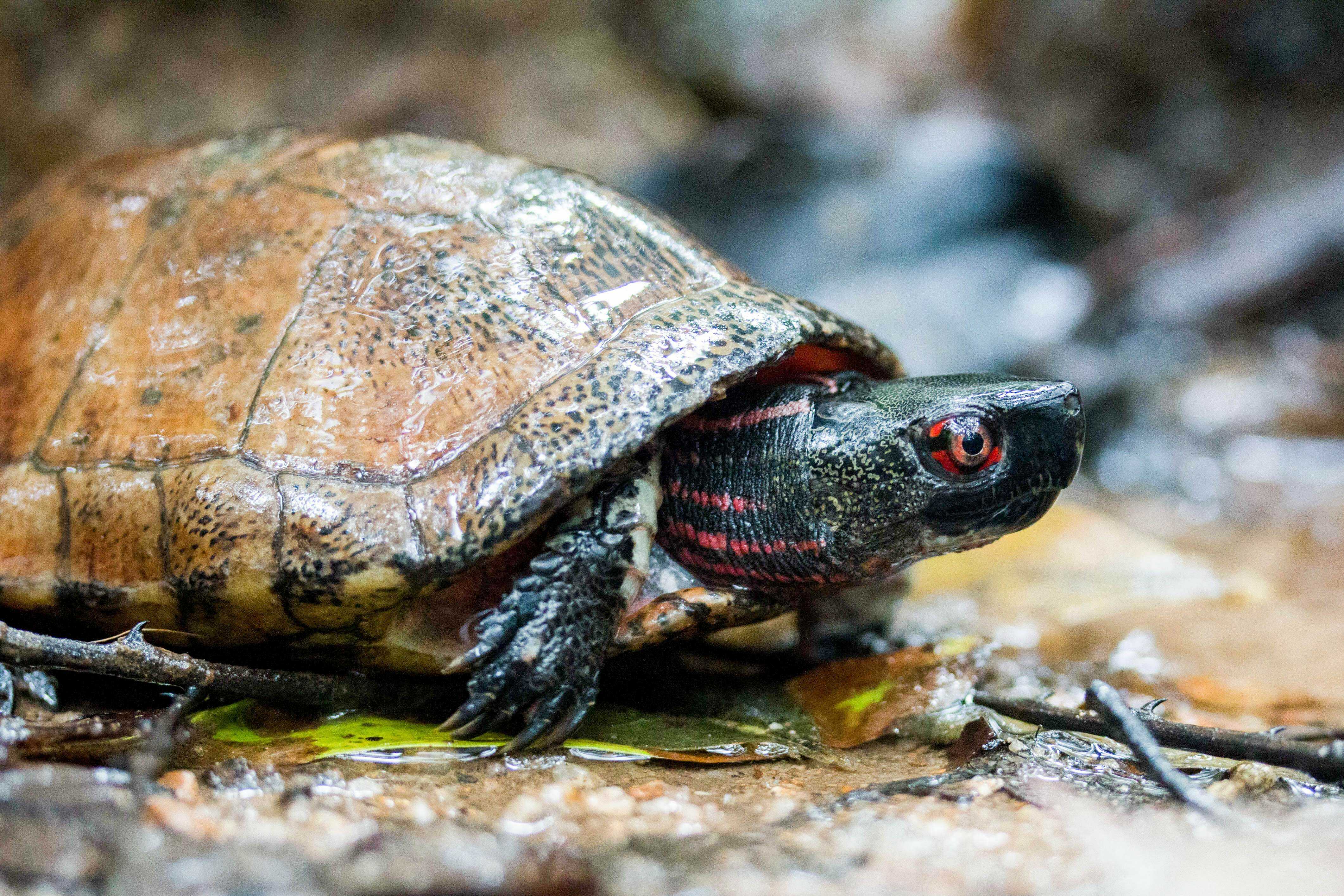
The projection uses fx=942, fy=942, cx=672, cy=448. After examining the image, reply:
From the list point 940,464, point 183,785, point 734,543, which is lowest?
point 183,785

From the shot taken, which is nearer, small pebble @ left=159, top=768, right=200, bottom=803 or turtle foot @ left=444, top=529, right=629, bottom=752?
Answer: small pebble @ left=159, top=768, right=200, bottom=803

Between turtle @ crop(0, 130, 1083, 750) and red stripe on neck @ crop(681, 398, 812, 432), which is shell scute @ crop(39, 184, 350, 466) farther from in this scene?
red stripe on neck @ crop(681, 398, 812, 432)

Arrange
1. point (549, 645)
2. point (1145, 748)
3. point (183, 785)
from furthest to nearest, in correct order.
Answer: point (549, 645) → point (1145, 748) → point (183, 785)

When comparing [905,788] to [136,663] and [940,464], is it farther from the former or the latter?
[136,663]

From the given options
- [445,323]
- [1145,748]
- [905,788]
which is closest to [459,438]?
[445,323]

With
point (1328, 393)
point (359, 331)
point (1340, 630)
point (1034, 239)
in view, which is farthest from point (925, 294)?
point (359, 331)

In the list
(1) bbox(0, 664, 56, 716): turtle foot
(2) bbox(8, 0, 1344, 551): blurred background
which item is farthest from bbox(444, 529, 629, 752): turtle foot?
(2) bbox(8, 0, 1344, 551): blurred background

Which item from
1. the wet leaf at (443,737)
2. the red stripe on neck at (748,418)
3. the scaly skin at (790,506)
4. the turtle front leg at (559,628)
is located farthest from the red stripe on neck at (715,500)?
the wet leaf at (443,737)
